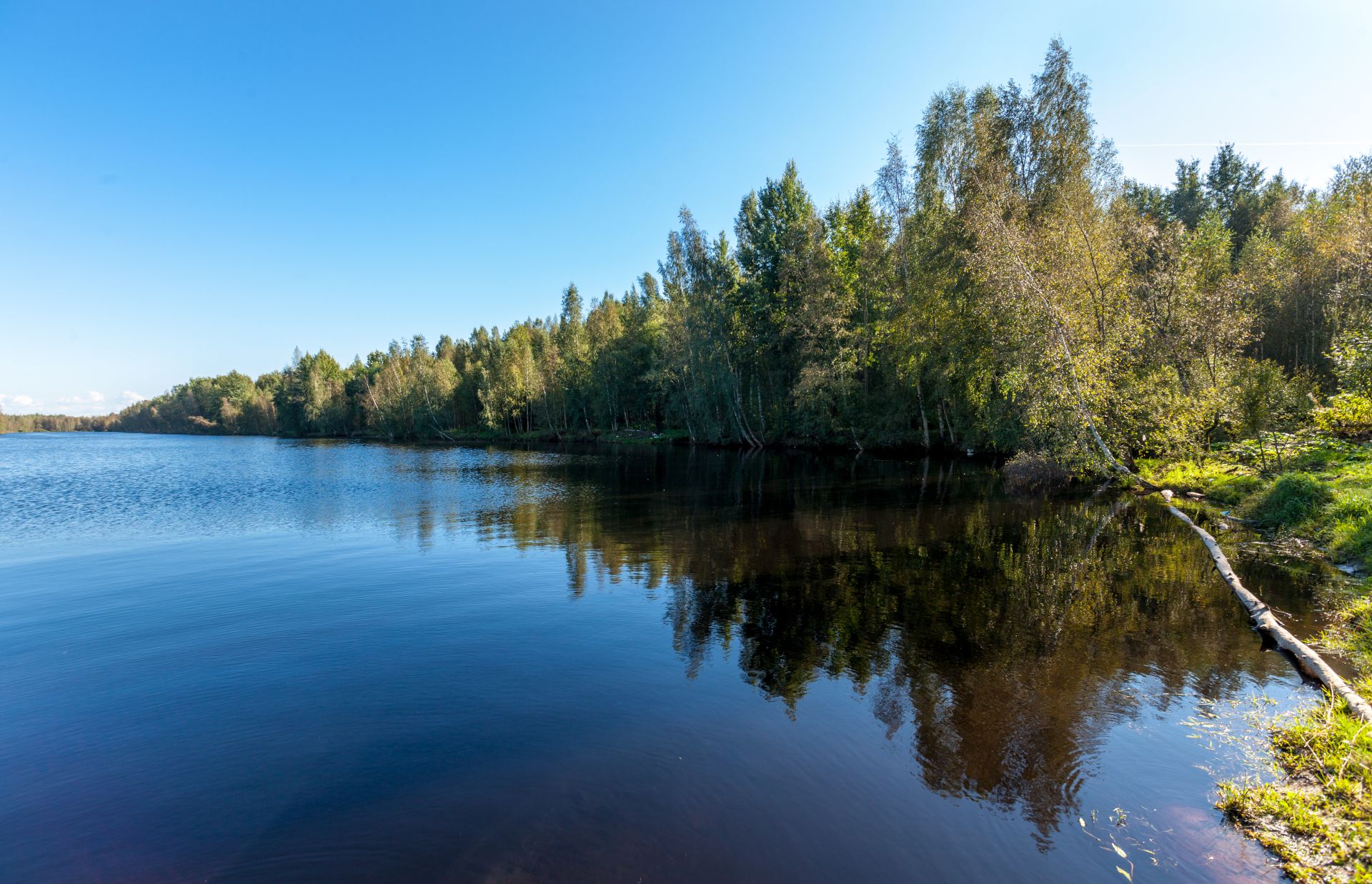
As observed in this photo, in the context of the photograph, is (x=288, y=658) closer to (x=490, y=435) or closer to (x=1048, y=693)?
(x=1048, y=693)

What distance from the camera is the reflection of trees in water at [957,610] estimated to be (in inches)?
287

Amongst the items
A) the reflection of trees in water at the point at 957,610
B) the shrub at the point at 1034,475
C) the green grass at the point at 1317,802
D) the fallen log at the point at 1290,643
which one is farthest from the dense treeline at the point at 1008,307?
the green grass at the point at 1317,802

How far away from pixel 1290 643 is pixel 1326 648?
1.85 ft

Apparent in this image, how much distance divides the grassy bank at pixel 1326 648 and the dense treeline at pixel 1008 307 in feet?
13.1

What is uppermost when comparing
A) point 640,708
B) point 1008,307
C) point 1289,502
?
point 1008,307

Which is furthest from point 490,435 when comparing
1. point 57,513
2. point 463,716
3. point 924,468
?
point 463,716

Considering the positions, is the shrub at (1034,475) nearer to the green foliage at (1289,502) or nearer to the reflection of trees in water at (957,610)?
the reflection of trees in water at (957,610)

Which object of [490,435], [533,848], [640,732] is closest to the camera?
[533,848]

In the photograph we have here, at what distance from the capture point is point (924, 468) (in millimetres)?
35875

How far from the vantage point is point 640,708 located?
26.8 feet

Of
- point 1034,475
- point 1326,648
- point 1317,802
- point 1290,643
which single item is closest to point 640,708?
point 1317,802

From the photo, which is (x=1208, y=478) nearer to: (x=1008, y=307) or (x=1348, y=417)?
(x=1348, y=417)

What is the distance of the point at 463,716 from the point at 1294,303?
54.1m

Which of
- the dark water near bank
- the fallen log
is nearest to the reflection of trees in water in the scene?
the dark water near bank
